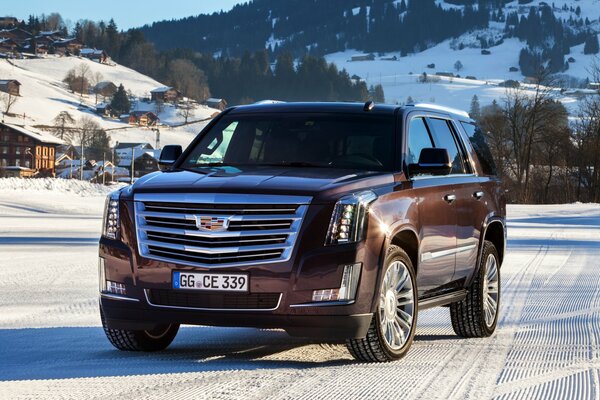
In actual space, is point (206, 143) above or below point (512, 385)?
above

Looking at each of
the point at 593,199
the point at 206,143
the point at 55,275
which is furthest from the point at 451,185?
the point at 593,199

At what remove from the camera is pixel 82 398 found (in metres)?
5.19

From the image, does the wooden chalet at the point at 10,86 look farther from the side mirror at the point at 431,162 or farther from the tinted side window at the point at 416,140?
the side mirror at the point at 431,162

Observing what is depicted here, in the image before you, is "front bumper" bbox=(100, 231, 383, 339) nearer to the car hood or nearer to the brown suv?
the brown suv

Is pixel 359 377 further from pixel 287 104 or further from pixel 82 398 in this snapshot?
pixel 287 104

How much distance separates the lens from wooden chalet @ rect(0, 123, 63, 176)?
429 ft

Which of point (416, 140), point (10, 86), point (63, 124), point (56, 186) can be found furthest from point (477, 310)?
point (10, 86)

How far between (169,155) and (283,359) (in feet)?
6.37

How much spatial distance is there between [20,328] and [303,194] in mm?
3267

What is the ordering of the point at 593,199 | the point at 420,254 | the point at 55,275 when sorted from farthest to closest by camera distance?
the point at 593,199, the point at 55,275, the point at 420,254

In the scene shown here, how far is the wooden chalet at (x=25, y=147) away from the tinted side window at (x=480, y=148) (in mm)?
124361

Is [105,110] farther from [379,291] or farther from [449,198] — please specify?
[379,291]

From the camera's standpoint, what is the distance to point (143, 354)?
711 centimetres

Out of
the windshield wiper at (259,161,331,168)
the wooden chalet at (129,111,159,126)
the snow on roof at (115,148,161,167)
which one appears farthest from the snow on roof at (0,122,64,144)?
the windshield wiper at (259,161,331,168)
